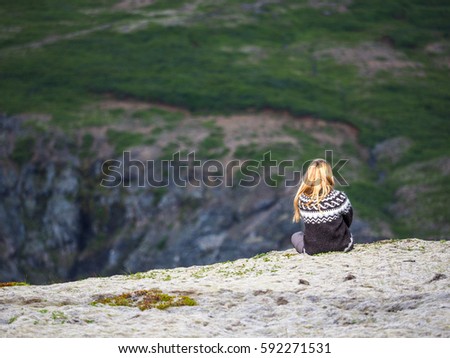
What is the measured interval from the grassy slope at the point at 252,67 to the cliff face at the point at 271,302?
69.1 metres

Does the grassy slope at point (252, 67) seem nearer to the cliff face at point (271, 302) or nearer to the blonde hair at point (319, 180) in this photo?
the blonde hair at point (319, 180)

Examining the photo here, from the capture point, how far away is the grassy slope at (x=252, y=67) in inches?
4274

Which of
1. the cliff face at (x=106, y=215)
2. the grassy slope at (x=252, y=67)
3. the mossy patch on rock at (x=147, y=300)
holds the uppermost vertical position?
the mossy patch on rock at (x=147, y=300)

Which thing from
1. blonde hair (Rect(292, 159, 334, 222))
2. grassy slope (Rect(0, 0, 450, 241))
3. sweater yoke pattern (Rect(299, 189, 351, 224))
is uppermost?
blonde hair (Rect(292, 159, 334, 222))

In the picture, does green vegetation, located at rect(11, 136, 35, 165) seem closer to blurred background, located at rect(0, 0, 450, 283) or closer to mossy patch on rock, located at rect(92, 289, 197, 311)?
blurred background, located at rect(0, 0, 450, 283)

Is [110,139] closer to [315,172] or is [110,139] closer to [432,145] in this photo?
[432,145]

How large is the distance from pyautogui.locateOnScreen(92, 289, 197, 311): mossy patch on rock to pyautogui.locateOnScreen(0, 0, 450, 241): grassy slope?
7159 centimetres

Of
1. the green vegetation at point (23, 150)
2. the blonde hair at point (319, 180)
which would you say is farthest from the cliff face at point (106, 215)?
the blonde hair at point (319, 180)

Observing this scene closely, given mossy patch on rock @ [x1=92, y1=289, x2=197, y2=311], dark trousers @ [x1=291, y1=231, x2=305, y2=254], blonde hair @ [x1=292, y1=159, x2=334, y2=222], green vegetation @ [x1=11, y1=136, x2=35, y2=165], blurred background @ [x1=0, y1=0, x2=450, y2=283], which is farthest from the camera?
green vegetation @ [x1=11, y1=136, x2=35, y2=165]

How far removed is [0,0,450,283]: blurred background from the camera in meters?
90.7

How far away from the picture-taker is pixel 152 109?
10962 centimetres

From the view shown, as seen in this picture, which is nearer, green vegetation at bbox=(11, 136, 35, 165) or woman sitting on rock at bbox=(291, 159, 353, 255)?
woman sitting on rock at bbox=(291, 159, 353, 255)

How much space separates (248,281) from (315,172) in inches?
142

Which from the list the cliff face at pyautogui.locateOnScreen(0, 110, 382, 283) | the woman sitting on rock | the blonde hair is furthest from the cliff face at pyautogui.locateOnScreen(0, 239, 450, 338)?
the cliff face at pyautogui.locateOnScreen(0, 110, 382, 283)
